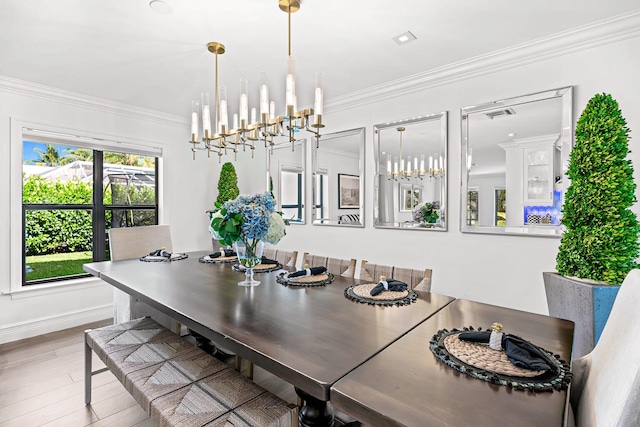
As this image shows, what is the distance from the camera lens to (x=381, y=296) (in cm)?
170

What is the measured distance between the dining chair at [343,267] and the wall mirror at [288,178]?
5.67ft

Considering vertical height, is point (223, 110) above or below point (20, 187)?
above

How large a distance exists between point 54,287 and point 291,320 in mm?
3502

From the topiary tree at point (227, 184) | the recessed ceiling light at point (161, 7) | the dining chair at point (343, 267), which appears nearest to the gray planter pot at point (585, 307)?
the dining chair at point (343, 267)

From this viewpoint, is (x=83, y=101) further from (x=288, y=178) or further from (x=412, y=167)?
(x=412, y=167)

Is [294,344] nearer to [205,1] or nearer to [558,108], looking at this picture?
[205,1]

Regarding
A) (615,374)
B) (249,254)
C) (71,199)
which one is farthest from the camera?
(71,199)

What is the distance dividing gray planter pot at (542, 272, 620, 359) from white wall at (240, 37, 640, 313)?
1.75 feet

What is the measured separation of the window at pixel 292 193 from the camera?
4.37 m

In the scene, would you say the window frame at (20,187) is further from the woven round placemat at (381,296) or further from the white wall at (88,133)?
the woven round placemat at (381,296)

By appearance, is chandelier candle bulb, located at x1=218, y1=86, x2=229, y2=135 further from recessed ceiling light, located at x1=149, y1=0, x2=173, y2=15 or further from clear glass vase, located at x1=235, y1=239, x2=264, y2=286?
clear glass vase, located at x1=235, y1=239, x2=264, y2=286

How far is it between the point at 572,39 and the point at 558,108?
49 cm

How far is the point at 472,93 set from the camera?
9.55 feet

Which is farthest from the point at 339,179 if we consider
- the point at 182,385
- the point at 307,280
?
the point at 182,385
